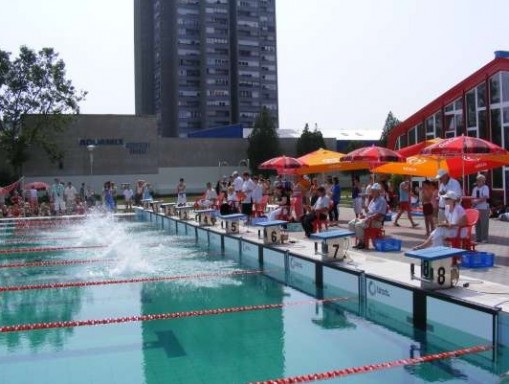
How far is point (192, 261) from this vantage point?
1286 centimetres

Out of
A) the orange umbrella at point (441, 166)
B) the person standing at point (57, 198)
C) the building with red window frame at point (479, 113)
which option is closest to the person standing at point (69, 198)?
the person standing at point (57, 198)

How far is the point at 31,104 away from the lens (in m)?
45.5

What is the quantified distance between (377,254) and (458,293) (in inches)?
155

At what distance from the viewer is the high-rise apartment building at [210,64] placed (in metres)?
95.8

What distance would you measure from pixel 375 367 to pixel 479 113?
1758cm

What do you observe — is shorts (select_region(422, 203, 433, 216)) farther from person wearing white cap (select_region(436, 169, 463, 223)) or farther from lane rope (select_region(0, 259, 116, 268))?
lane rope (select_region(0, 259, 116, 268))

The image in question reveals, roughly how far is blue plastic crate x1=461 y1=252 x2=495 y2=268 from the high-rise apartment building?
87593 millimetres

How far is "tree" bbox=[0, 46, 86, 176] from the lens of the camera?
144 feet

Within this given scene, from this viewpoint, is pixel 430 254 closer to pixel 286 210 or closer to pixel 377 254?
pixel 377 254

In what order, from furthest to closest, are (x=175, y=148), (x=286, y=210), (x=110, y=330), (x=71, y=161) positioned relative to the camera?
(x=175, y=148) < (x=71, y=161) < (x=286, y=210) < (x=110, y=330)

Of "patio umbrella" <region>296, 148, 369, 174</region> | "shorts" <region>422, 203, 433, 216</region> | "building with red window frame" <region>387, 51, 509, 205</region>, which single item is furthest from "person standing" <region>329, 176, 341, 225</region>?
"building with red window frame" <region>387, 51, 509, 205</region>

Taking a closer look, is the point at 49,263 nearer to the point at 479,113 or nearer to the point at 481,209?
the point at 481,209

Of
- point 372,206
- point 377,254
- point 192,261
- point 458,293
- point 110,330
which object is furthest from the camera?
point 192,261

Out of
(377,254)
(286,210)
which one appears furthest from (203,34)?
(377,254)
